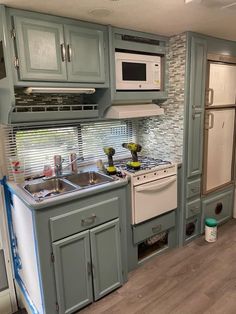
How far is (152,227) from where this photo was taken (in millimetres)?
2359

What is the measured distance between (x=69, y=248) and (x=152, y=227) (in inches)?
36.3

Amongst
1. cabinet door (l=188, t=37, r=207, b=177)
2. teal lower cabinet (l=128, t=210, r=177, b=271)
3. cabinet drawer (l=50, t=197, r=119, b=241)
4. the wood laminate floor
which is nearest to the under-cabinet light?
cabinet drawer (l=50, t=197, r=119, b=241)

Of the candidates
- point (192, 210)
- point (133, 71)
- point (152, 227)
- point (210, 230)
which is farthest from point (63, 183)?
point (210, 230)

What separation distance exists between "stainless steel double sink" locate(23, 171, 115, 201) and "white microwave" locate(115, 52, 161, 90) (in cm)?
82

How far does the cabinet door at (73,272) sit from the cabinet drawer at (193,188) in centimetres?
127

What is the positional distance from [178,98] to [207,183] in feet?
3.46

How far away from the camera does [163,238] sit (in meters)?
2.67

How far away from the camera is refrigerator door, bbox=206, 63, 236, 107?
2.55m

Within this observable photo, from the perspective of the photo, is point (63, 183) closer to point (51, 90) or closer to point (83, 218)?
point (83, 218)

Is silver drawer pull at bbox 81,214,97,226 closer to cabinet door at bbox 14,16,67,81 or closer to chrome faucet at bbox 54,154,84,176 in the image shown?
chrome faucet at bbox 54,154,84,176

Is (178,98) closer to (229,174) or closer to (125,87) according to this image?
(125,87)

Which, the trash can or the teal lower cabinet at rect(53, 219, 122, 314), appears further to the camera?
the trash can

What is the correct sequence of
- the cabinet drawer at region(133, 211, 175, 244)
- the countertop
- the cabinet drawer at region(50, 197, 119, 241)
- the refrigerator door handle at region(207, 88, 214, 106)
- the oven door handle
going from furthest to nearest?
the refrigerator door handle at region(207, 88, 214, 106) < the cabinet drawer at region(133, 211, 175, 244) < the oven door handle < the cabinet drawer at region(50, 197, 119, 241) < the countertop

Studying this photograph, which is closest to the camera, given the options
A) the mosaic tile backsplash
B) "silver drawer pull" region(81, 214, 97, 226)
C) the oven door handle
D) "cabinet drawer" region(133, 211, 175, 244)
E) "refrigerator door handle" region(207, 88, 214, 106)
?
"silver drawer pull" region(81, 214, 97, 226)
